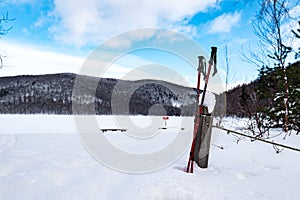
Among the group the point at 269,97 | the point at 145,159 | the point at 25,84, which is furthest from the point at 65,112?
the point at 145,159

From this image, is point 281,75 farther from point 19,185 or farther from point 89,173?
point 19,185

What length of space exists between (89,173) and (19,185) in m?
0.80

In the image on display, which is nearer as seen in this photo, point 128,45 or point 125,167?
point 125,167

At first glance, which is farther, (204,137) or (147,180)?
(204,137)

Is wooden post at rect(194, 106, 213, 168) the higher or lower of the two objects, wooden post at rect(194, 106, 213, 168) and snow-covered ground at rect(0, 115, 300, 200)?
the higher

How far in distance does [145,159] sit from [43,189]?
1664 mm

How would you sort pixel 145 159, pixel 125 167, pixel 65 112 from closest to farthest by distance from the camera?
pixel 125 167
pixel 145 159
pixel 65 112

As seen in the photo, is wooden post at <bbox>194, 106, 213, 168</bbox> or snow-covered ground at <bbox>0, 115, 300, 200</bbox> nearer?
snow-covered ground at <bbox>0, 115, 300, 200</bbox>

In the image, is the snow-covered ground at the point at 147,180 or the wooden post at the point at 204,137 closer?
the snow-covered ground at the point at 147,180

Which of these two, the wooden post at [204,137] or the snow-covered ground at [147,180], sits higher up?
the wooden post at [204,137]

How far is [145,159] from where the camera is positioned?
3668mm

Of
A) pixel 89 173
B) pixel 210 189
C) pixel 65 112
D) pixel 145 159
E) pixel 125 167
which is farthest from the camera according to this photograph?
pixel 65 112

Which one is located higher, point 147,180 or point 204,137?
point 204,137

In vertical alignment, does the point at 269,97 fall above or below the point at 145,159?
above
